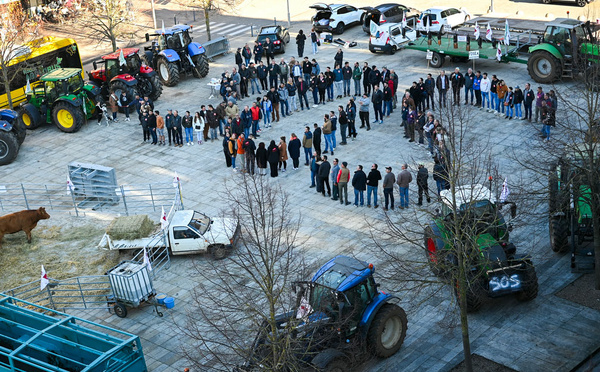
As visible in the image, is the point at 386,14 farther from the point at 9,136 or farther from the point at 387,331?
the point at 387,331

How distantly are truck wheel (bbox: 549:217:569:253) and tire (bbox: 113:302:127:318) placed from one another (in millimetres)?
11058

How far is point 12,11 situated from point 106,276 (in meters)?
22.8

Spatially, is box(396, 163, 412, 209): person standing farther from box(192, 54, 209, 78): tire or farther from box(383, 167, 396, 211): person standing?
box(192, 54, 209, 78): tire

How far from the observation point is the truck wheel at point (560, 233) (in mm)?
19484

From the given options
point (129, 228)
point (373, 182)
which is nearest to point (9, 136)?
point (129, 228)

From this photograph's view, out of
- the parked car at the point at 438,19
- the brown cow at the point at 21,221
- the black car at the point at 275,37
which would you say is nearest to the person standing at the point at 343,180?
the brown cow at the point at 21,221

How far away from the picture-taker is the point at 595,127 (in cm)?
1773

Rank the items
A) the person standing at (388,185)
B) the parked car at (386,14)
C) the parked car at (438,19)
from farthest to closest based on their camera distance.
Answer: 1. the parked car at (386,14)
2. the parked car at (438,19)
3. the person standing at (388,185)

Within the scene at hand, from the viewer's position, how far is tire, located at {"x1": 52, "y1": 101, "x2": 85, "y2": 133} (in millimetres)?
31062

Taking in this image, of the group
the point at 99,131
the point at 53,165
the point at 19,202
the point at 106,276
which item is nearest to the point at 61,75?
the point at 99,131

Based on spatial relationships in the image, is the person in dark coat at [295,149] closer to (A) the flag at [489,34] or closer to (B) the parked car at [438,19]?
(A) the flag at [489,34]

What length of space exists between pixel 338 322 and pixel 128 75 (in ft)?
69.8

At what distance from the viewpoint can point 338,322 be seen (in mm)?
14508

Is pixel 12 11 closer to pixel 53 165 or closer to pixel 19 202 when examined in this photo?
pixel 53 165
